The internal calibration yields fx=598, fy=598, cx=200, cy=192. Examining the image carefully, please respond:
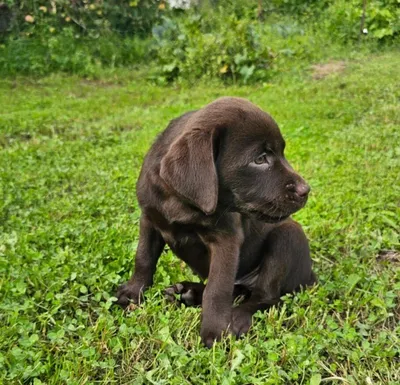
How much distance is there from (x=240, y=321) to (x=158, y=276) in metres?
0.78

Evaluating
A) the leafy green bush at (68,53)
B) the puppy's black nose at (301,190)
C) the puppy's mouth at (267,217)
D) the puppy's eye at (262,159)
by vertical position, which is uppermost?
the puppy's eye at (262,159)

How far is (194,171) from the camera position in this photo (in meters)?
2.78

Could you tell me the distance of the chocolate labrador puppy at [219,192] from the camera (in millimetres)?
2816

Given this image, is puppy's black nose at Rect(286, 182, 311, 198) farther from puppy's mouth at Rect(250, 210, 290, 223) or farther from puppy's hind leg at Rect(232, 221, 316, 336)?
puppy's hind leg at Rect(232, 221, 316, 336)

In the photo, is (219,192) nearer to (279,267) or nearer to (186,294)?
(279,267)

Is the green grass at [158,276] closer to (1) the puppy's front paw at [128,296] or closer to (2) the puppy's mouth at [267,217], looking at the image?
(1) the puppy's front paw at [128,296]

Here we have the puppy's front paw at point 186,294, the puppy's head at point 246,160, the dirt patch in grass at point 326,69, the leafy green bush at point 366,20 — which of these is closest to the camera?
the puppy's head at point 246,160

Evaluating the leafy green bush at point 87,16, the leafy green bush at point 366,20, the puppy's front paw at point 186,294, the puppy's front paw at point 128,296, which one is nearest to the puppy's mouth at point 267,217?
the puppy's front paw at point 186,294

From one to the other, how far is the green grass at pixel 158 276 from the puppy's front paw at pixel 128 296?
2.9 inches

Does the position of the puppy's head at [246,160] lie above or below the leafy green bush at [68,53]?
above

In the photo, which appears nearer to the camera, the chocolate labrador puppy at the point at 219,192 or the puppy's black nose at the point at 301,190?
the chocolate labrador puppy at the point at 219,192

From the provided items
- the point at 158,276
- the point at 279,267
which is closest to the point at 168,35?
the point at 158,276

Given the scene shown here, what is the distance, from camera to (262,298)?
329cm

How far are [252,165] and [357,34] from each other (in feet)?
43.7
